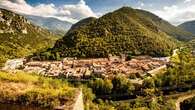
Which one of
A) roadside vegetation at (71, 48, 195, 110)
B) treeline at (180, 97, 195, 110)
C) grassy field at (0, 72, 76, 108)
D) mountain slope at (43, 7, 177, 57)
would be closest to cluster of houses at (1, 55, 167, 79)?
roadside vegetation at (71, 48, 195, 110)

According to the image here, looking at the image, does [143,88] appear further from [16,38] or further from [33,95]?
[16,38]

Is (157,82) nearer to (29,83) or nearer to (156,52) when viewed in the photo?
(156,52)

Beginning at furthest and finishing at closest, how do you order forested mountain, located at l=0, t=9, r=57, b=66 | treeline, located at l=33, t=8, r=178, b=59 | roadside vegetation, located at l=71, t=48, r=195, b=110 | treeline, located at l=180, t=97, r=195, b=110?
forested mountain, located at l=0, t=9, r=57, b=66
treeline, located at l=33, t=8, r=178, b=59
roadside vegetation, located at l=71, t=48, r=195, b=110
treeline, located at l=180, t=97, r=195, b=110

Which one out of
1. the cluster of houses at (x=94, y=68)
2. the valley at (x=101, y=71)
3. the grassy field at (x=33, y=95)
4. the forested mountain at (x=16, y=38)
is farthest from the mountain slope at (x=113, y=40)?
the grassy field at (x=33, y=95)

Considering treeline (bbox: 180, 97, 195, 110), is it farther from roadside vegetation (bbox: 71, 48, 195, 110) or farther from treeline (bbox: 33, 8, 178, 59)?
treeline (bbox: 33, 8, 178, 59)

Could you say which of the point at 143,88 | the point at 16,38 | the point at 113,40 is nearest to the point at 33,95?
the point at 143,88

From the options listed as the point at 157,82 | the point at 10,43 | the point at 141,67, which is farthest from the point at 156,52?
the point at 10,43

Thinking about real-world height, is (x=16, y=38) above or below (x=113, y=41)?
above
